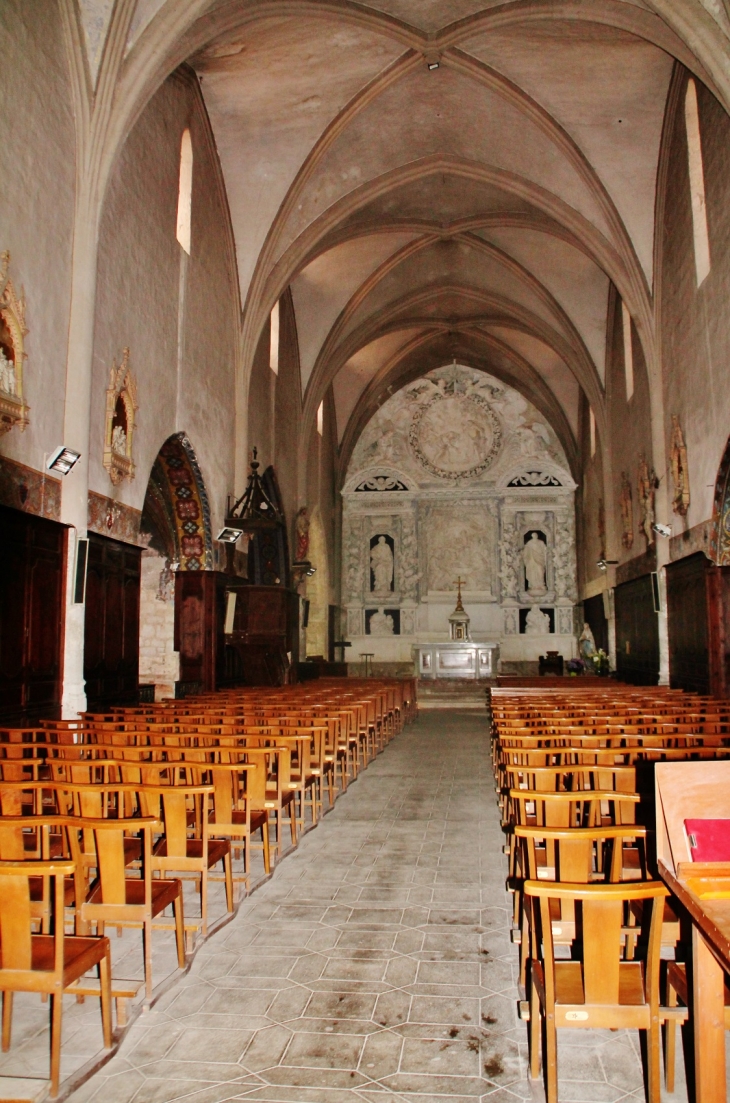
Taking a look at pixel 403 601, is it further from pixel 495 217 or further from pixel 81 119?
pixel 81 119

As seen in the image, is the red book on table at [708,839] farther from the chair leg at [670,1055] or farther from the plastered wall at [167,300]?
the plastered wall at [167,300]

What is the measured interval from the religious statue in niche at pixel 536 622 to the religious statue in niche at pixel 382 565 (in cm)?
524

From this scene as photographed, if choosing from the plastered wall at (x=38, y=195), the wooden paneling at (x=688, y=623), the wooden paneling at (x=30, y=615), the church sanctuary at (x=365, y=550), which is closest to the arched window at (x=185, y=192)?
the church sanctuary at (x=365, y=550)

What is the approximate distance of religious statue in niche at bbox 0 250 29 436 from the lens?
353 inches

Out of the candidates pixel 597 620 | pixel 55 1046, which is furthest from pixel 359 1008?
pixel 597 620

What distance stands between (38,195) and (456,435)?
22.9 metres

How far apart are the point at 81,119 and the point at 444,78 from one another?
27.8 ft

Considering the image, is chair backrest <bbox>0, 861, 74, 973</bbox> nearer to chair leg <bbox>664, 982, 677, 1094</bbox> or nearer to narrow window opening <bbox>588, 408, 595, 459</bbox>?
chair leg <bbox>664, 982, 677, 1094</bbox>

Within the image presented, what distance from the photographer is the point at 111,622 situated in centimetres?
1252

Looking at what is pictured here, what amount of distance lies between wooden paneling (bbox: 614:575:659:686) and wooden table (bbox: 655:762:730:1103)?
589 inches

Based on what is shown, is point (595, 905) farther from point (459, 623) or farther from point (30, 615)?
point (459, 623)

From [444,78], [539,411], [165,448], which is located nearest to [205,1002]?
[165,448]

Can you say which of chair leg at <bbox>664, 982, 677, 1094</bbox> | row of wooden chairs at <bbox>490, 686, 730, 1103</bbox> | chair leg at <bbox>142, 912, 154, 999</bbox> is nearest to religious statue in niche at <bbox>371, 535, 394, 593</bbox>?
row of wooden chairs at <bbox>490, 686, 730, 1103</bbox>

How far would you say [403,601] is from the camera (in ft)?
101
